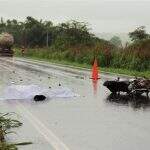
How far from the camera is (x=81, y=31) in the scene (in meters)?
64.4

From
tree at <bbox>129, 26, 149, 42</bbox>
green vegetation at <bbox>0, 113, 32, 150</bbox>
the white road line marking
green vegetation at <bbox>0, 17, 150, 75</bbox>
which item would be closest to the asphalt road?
the white road line marking

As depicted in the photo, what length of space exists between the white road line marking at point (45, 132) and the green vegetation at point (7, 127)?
41 centimetres

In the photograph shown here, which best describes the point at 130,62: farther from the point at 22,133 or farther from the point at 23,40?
the point at 23,40

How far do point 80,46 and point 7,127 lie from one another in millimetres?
39888

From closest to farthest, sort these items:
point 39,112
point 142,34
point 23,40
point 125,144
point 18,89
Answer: point 125,144
point 39,112
point 18,89
point 142,34
point 23,40

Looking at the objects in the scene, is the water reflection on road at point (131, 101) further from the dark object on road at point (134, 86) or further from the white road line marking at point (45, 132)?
the white road line marking at point (45, 132)

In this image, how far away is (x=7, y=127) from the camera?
11.6m

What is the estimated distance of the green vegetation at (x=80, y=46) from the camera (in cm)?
3566

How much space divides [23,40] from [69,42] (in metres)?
30.6

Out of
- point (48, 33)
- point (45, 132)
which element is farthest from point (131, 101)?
point (48, 33)

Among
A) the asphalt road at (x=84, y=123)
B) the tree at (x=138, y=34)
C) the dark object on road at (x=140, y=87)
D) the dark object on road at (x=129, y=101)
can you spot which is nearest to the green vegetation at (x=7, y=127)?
the asphalt road at (x=84, y=123)

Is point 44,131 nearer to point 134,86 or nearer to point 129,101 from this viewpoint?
point 129,101

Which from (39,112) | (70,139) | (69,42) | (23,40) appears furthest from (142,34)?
(70,139)

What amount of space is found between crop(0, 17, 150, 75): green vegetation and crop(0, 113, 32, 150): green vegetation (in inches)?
695
